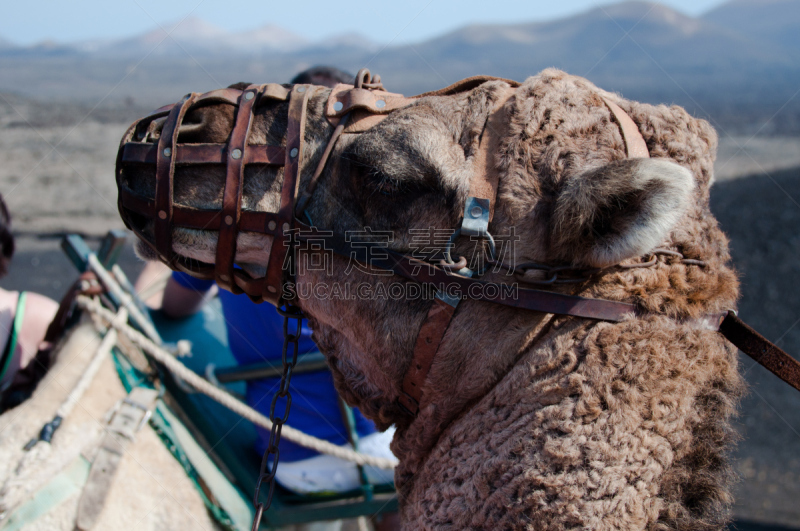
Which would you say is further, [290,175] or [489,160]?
[290,175]

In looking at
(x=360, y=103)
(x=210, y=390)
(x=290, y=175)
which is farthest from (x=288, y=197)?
(x=210, y=390)

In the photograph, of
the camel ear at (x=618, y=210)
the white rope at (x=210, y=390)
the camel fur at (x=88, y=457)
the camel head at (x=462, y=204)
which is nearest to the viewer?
the camel ear at (x=618, y=210)

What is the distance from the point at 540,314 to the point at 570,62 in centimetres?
5815

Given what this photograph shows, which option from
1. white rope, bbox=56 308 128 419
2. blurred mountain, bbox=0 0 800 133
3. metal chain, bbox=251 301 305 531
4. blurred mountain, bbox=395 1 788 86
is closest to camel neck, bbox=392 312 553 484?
metal chain, bbox=251 301 305 531

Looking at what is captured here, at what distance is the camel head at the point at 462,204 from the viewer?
1590 millimetres

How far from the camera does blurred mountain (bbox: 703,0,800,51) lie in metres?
75.2

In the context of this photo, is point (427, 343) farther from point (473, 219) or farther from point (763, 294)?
point (763, 294)

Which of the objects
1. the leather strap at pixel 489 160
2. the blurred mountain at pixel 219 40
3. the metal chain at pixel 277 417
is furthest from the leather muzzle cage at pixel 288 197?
the blurred mountain at pixel 219 40

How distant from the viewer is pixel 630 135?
1677 mm

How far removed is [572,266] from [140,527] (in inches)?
89.7

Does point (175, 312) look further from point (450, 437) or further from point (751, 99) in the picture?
point (751, 99)

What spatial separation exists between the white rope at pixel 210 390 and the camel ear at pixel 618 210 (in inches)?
70.3

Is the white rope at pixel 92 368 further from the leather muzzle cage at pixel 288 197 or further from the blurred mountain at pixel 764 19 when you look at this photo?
the blurred mountain at pixel 764 19

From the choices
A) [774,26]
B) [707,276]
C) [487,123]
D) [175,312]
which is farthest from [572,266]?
[774,26]
